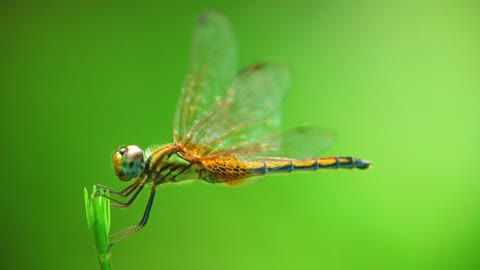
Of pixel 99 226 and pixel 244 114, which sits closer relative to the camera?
pixel 99 226

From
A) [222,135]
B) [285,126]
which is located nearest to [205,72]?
[222,135]

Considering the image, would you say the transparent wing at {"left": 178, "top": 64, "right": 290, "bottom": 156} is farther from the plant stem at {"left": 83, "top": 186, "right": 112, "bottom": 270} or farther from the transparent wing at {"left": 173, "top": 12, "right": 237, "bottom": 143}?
the plant stem at {"left": 83, "top": 186, "right": 112, "bottom": 270}

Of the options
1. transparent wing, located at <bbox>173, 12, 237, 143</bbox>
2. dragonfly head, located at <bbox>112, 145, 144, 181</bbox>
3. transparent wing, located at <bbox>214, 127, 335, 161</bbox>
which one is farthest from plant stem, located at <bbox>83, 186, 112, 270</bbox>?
transparent wing, located at <bbox>214, 127, 335, 161</bbox>

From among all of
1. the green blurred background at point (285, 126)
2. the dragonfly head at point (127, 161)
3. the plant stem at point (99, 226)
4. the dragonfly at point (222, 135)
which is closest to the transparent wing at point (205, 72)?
the dragonfly at point (222, 135)

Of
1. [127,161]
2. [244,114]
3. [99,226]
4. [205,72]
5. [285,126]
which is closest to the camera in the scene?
[99,226]

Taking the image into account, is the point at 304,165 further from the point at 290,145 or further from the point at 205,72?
the point at 205,72

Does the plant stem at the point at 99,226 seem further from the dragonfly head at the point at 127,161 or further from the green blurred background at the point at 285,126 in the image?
the green blurred background at the point at 285,126

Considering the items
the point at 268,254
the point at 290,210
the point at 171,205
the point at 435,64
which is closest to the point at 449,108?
→ the point at 435,64
